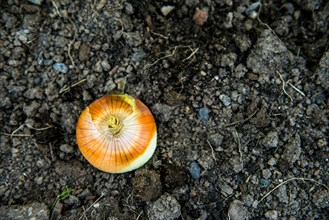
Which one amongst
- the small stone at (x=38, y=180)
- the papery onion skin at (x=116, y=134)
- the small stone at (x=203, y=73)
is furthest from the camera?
the small stone at (x=203, y=73)

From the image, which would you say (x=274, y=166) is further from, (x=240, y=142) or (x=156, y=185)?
(x=156, y=185)

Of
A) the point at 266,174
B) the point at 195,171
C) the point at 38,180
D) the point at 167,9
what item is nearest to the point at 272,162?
the point at 266,174

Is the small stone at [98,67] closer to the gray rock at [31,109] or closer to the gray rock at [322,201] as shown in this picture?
the gray rock at [31,109]

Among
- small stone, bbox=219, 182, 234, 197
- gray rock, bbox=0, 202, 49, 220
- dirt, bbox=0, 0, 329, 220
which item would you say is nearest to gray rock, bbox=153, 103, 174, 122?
dirt, bbox=0, 0, 329, 220

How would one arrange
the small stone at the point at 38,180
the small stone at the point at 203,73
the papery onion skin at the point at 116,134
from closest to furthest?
the papery onion skin at the point at 116,134
the small stone at the point at 38,180
the small stone at the point at 203,73

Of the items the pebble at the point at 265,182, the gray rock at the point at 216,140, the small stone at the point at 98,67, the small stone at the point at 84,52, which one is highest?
the small stone at the point at 84,52

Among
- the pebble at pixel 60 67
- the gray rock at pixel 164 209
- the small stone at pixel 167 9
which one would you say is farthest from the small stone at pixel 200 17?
the gray rock at pixel 164 209

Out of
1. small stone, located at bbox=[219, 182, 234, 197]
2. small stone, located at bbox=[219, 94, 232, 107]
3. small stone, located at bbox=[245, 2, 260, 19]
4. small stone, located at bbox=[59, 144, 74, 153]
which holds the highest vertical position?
small stone, located at bbox=[245, 2, 260, 19]

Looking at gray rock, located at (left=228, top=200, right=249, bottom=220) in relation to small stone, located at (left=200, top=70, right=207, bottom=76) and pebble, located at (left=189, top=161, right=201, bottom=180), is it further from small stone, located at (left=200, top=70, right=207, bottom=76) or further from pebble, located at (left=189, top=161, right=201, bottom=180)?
small stone, located at (left=200, top=70, right=207, bottom=76)
